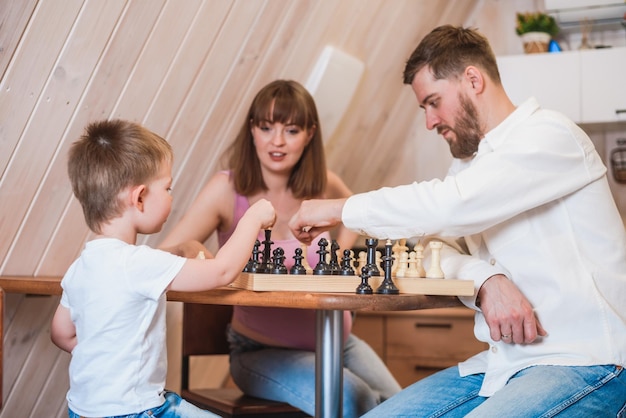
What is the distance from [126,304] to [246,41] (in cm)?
145

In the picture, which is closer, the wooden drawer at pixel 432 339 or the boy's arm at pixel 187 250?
the boy's arm at pixel 187 250

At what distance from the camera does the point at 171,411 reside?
170 centimetres

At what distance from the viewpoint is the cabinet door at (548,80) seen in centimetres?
390

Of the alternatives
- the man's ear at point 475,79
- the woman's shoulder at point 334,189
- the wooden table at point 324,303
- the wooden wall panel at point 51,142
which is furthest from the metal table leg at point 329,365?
the woman's shoulder at point 334,189

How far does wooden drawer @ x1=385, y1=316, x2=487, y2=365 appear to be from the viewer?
393 centimetres

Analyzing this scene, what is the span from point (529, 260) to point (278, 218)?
1079 mm

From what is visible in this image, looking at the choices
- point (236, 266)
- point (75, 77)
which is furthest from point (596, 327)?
point (75, 77)

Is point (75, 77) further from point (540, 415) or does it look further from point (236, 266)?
point (540, 415)

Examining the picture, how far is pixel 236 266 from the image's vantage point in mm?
1712

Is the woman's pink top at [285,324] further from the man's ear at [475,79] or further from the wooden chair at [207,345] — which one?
the man's ear at [475,79]

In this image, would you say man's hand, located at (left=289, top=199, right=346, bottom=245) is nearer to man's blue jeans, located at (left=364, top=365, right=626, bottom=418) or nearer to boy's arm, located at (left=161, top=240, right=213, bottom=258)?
boy's arm, located at (left=161, top=240, right=213, bottom=258)

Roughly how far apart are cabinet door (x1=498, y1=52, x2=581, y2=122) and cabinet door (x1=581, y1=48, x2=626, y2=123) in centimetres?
4

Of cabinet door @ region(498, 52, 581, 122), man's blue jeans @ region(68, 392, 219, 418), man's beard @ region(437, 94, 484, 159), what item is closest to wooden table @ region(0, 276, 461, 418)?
man's blue jeans @ region(68, 392, 219, 418)

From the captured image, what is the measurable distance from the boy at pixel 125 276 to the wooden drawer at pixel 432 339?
2.35 m
